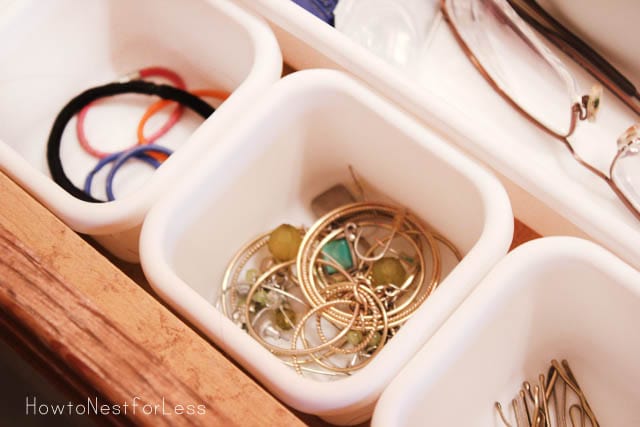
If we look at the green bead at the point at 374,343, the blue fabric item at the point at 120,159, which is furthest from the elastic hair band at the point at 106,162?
the green bead at the point at 374,343

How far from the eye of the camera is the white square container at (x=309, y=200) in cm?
41

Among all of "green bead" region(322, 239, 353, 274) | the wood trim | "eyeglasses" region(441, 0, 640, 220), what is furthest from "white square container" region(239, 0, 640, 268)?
the wood trim

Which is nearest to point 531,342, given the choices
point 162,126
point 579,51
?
point 579,51

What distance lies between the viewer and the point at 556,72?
545mm

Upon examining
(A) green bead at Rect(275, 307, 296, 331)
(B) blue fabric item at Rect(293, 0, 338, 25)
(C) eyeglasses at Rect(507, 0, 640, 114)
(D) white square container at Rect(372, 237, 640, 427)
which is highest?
(C) eyeglasses at Rect(507, 0, 640, 114)

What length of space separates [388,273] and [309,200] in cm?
10

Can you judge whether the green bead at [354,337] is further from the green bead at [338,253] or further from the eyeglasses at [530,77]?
the eyeglasses at [530,77]

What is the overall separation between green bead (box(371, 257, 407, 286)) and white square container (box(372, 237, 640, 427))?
0.09m

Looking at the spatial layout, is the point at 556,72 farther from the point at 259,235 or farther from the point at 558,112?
the point at 259,235

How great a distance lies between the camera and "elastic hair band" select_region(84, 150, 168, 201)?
1.86 ft

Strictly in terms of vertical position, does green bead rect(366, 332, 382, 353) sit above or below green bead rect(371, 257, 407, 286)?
below

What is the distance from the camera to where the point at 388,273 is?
52 centimetres

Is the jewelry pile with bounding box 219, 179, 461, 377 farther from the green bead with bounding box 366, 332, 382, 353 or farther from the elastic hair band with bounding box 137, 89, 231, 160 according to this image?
the elastic hair band with bounding box 137, 89, 231, 160

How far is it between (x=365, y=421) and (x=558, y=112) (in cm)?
26
